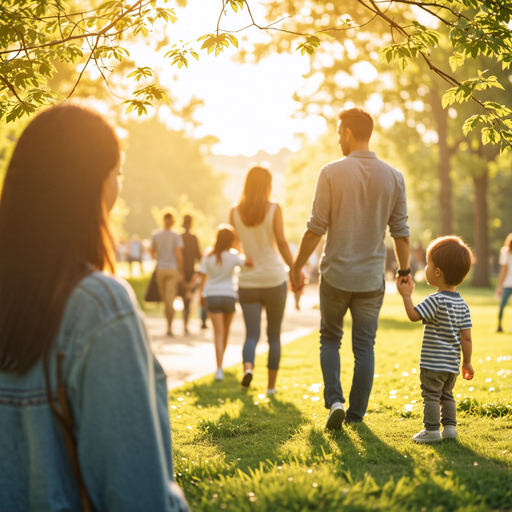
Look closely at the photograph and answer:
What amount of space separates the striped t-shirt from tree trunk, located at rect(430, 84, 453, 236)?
19768mm

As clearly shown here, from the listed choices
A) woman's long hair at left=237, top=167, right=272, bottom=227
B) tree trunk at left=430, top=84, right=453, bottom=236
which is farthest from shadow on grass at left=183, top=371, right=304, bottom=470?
tree trunk at left=430, top=84, right=453, bottom=236

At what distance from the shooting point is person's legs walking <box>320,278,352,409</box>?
15.6 ft

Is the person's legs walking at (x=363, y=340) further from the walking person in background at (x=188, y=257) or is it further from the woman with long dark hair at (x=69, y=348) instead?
the walking person in background at (x=188, y=257)

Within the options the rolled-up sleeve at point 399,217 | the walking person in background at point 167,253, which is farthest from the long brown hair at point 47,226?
the walking person in background at point 167,253

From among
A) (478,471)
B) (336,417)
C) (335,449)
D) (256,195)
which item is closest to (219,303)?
(256,195)

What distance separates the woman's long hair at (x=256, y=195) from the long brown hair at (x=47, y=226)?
462cm

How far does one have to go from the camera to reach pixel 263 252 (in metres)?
6.54

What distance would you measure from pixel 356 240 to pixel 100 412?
3368 millimetres

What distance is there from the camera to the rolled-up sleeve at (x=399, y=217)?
4.86 metres

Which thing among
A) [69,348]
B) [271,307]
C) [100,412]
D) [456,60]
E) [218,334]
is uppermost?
[456,60]

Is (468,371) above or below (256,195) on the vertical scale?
below

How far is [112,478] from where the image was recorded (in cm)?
161

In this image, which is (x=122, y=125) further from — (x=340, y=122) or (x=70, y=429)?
(x=70, y=429)

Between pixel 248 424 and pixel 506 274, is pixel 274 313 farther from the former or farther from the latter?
pixel 506 274
